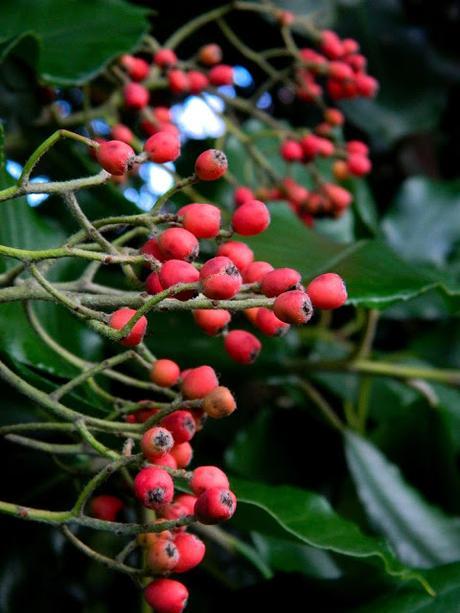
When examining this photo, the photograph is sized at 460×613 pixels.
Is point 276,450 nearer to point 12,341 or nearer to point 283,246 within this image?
point 283,246

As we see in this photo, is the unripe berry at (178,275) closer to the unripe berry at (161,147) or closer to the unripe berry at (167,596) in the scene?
the unripe berry at (161,147)

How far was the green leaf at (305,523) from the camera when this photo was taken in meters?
0.75

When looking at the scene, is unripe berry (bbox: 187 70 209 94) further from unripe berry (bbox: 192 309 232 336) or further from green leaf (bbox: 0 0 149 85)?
unripe berry (bbox: 192 309 232 336)

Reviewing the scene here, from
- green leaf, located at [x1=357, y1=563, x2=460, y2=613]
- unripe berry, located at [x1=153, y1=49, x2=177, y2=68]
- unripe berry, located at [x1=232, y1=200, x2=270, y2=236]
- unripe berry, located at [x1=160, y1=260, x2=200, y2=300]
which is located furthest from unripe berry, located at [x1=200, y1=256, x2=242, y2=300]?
unripe berry, located at [x1=153, y1=49, x2=177, y2=68]

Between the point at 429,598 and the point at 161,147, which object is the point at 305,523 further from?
the point at 161,147

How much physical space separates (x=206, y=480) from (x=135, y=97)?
617mm

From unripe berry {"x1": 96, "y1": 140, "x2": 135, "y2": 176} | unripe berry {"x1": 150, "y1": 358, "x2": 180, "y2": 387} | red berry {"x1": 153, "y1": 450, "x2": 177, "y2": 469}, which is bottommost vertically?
red berry {"x1": 153, "y1": 450, "x2": 177, "y2": 469}

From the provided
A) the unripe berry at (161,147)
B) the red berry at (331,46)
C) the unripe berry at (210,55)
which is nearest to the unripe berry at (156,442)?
the unripe berry at (161,147)

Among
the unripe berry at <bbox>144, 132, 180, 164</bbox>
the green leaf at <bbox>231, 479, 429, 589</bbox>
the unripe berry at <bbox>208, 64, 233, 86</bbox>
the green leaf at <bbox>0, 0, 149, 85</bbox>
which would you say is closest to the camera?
the unripe berry at <bbox>144, 132, 180, 164</bbox>

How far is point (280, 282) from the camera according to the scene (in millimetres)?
582

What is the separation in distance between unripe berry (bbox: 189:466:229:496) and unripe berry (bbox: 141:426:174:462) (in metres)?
0.03

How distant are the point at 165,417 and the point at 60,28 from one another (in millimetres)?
639

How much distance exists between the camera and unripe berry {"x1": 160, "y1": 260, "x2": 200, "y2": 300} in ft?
1.87

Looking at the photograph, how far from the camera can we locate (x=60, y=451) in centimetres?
68
